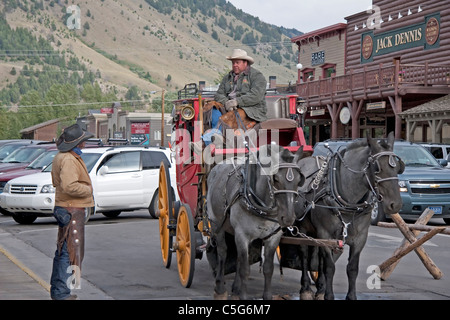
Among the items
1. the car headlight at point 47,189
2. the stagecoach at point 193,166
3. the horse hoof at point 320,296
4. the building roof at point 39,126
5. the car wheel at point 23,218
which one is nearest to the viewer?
the horse hoof at point 320,296

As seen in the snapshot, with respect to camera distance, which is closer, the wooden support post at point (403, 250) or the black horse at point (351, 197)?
the black horse at point (351, 197)

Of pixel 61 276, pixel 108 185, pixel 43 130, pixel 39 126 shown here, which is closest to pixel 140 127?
pixel 39 126

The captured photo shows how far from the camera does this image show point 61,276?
8305mm

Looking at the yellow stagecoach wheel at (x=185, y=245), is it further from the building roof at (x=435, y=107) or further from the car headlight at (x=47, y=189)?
the building roof at (x=435, y=107)

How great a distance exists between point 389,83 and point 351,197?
87.1ft

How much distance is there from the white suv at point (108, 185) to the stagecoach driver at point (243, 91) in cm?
785

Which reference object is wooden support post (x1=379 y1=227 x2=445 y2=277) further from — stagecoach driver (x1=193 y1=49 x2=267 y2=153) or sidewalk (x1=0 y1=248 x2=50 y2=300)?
sidewalk (x1=0 y1=248 x2=50 y2=300)

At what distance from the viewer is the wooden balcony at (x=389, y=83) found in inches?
1308

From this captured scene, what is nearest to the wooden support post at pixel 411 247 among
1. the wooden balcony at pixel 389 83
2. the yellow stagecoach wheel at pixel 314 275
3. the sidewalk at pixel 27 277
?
the yellow stagecoach wheel at pixel 314 275

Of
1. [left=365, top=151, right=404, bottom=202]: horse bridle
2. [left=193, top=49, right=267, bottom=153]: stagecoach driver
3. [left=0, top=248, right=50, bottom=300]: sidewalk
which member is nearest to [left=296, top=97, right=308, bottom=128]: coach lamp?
[left=193, top=49, right=267, bottom=153]: stagecoach driver

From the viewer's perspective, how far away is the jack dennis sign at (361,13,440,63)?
1410 inches
